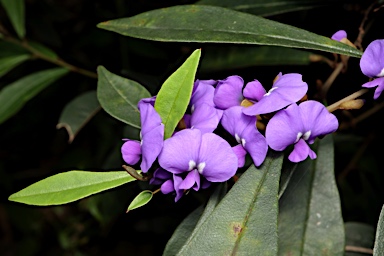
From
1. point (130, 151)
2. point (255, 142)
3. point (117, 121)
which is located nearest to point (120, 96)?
point (130, 151)

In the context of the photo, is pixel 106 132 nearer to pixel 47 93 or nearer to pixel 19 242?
pixel 47 93

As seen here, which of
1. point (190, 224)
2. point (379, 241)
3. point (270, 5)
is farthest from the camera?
point (270, 5)

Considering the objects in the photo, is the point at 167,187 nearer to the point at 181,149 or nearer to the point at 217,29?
the point at 181,149

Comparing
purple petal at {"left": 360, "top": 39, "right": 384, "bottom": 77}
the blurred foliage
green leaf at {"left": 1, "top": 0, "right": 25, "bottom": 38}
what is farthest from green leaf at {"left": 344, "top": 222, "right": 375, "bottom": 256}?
green leaf at {"left": 1, "top": 0, "right": 25, "bottom": 38}

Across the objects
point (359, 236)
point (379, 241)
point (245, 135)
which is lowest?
point (359, 236)

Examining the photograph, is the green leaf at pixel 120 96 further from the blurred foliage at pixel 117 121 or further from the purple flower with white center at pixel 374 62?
the purple flower with white center at pixel 374 62

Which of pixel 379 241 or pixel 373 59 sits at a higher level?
pixel 373 59
